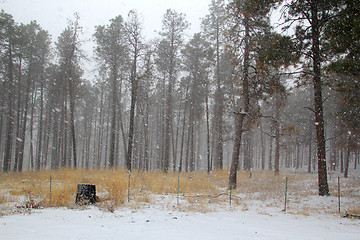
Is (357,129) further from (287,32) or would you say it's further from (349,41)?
(349,41)

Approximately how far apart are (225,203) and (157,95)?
24.5 metres

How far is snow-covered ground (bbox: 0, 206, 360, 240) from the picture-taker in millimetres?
4737

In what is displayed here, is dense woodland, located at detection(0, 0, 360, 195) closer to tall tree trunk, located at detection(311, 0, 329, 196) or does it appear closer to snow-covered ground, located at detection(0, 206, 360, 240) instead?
tall tree trunk, located at detection(311, 0, 329, 196)

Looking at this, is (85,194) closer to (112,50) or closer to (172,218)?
(172,218)

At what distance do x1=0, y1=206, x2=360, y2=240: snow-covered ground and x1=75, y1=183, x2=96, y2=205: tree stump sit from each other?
45 centimetres

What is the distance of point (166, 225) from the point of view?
5578mm

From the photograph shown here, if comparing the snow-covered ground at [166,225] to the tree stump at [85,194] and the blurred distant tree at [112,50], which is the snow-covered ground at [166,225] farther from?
the blurred distant tree at [112,50]

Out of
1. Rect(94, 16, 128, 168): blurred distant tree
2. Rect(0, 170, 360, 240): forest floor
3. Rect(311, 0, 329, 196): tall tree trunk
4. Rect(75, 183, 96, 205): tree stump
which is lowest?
Rect(0, 170, 360, 240): forest floor

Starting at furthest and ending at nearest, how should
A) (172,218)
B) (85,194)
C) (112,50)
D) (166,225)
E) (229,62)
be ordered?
(229,62) < (112,50) < (85,194) < (172,218) < (166,225)

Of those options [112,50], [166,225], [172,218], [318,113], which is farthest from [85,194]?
[112,50]

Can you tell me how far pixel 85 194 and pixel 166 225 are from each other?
130 inches

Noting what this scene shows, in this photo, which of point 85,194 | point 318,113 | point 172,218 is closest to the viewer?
point 172,218

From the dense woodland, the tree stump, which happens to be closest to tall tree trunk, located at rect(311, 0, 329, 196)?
the dense woodland

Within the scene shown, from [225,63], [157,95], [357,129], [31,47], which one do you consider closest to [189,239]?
[357,129]
